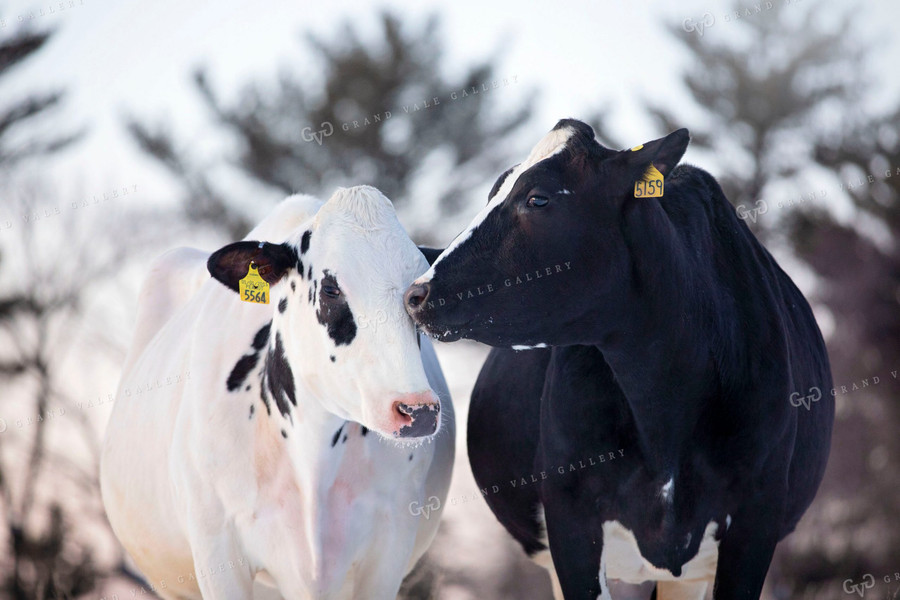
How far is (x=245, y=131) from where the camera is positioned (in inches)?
622

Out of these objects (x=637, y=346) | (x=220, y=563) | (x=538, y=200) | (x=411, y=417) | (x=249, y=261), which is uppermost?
(x=538, y=200)

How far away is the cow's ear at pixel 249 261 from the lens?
13.4ft

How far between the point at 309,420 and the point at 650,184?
164 cm

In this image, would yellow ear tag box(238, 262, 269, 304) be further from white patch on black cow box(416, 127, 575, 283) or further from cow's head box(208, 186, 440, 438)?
white patch on black cow box(416, 127, 575, 283)

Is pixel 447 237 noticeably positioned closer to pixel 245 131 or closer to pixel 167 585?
pixel 245 131

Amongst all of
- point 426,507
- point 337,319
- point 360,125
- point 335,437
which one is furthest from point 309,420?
point 360,125

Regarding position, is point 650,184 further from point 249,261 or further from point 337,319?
point 249,261

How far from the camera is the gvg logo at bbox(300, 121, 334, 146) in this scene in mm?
15703

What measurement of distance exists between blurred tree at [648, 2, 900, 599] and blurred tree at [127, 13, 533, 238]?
3.86 m

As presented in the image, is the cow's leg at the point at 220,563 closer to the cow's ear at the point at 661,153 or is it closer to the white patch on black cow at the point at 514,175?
the white patch on black cow at the point at 514,175

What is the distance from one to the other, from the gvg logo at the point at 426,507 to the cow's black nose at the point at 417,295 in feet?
3.71

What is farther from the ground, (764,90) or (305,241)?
(764,90)

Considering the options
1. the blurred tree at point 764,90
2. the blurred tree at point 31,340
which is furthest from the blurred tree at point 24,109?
the blurred tree at point 764,90

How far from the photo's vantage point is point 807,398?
4.56 meters
